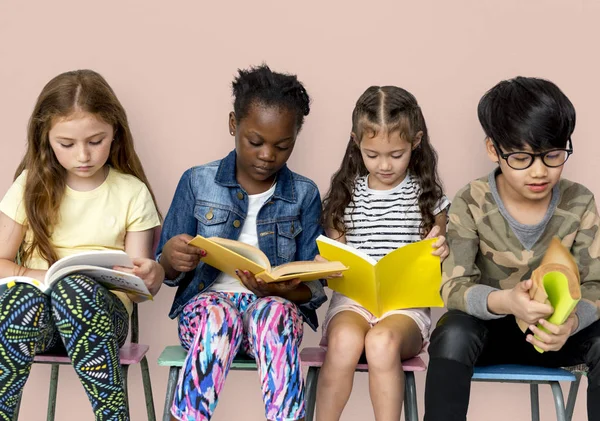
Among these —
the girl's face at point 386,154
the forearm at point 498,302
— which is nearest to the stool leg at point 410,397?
the forearm at point 498,302

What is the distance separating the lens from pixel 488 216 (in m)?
2.08

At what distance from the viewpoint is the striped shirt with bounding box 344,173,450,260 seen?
7.41 ft

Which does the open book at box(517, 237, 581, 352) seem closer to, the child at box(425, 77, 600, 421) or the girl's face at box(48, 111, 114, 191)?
the child at box(425, 77, 600, 421)

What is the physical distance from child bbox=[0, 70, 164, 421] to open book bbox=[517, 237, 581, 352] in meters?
0.89

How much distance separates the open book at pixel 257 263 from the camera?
189 cm

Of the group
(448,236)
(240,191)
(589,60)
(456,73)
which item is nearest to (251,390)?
(240,191)

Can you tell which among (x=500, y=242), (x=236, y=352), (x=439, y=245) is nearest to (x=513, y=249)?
(x=500, y=242)

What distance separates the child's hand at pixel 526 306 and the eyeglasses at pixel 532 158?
0.31 metres

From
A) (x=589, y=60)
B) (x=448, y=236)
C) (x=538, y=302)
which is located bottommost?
(x=538, y=302)

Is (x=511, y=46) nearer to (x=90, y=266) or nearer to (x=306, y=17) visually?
(x=306, y=17)

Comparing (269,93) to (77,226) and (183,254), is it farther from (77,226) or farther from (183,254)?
(77,226)

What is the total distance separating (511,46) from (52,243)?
1465mm

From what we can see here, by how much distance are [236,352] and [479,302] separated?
566 millimetres

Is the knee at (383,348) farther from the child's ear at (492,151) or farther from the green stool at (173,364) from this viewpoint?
the child's ear at (492,151)
